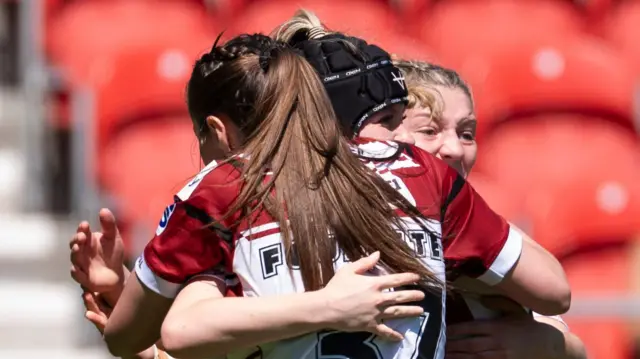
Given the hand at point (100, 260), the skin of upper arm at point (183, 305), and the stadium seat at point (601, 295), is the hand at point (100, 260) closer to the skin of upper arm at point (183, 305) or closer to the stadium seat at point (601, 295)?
the skin of upper arm at point (183, 305)

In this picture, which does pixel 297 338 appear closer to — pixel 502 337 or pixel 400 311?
pixel 400 311

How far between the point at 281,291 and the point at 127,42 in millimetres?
4067

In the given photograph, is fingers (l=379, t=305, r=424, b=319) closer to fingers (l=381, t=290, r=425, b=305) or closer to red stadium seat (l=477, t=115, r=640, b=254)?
fingers (l=381, t=290, r=425, b=305)

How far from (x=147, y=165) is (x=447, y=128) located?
9.11ft

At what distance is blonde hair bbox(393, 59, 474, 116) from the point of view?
8.50ft

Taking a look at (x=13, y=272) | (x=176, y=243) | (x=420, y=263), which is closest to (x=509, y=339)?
(x=420, y=263)

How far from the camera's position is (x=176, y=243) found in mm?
2117

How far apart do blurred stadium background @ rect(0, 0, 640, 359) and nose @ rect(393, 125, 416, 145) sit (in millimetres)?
1942

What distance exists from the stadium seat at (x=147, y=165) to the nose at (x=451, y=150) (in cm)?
225

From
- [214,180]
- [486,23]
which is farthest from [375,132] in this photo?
[486,23]

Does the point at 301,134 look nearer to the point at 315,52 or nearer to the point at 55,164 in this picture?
the point at 315,52

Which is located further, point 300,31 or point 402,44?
point 402,44

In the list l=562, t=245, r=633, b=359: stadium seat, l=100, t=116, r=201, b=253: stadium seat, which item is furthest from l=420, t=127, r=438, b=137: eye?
l=100, t=116, r=201, b=253: stadium seat

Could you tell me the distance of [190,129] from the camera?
536 cm
